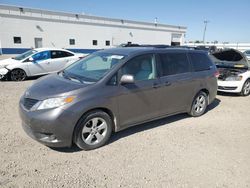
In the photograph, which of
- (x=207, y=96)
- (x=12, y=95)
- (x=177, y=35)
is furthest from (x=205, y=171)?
(x=177, y=35)

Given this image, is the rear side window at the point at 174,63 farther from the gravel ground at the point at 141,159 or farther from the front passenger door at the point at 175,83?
the gravel ground at the point at 141,159

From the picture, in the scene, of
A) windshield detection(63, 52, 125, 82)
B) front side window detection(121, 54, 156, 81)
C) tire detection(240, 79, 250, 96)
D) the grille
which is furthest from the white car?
tire detection(240, 79, 250, 96)

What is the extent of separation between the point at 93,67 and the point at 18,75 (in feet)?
20.7

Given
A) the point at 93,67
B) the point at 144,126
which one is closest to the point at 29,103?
the point at 93,67

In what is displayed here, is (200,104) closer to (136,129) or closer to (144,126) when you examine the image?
(144,126)

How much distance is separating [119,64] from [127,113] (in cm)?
92

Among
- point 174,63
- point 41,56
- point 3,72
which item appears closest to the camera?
point 174,63

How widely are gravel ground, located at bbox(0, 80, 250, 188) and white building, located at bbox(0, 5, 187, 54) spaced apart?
24337 mm

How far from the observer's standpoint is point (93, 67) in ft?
14.5

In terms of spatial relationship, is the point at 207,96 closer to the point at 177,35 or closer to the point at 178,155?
the point at 178,155

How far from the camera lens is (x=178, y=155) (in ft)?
12.0

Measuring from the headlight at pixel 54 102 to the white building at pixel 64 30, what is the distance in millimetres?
25495

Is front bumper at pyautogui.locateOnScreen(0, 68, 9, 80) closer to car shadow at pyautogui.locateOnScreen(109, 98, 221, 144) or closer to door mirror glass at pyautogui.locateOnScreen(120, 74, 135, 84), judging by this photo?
car shadow at pyautogui.locateOnScreen(109, 98, 221, 144)

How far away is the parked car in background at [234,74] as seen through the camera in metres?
7.70
